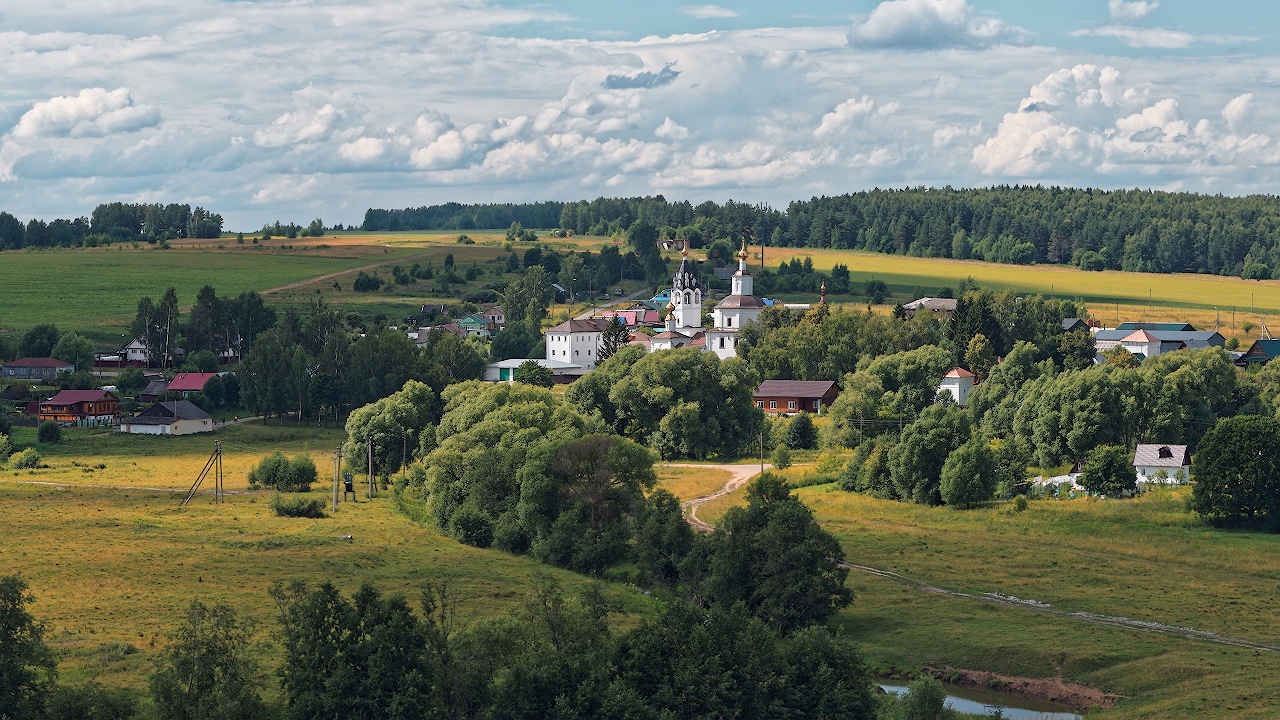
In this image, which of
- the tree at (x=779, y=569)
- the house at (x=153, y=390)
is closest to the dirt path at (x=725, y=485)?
the tree at (x=779, y=569)

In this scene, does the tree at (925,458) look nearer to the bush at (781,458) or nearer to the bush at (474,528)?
the bush at (781,458)

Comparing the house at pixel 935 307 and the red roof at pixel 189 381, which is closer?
the red roof at pixel 189 381

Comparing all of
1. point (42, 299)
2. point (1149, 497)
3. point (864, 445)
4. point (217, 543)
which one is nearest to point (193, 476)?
point (217, 543)

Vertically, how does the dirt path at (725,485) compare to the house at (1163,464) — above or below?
below

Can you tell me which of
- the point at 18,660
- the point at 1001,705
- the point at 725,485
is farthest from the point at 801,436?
the point at 18,660

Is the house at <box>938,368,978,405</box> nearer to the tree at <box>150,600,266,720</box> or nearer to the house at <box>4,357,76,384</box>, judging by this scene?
the tree at <box>150,600,266,720</box>

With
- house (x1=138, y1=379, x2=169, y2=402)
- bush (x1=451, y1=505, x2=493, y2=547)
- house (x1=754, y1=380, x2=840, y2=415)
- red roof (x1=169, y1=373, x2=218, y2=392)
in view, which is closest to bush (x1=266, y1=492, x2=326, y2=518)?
bush (x1=451, y1=505, x2=493, y2=547)

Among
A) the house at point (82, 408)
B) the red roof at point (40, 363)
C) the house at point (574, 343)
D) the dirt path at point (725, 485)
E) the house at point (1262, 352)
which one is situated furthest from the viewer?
the house at point (574, 343)

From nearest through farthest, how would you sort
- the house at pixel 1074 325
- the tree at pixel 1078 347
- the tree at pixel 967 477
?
the tree at pixel 967 477
the tree at pixel 1078 347
the house at pixel 1074 325
